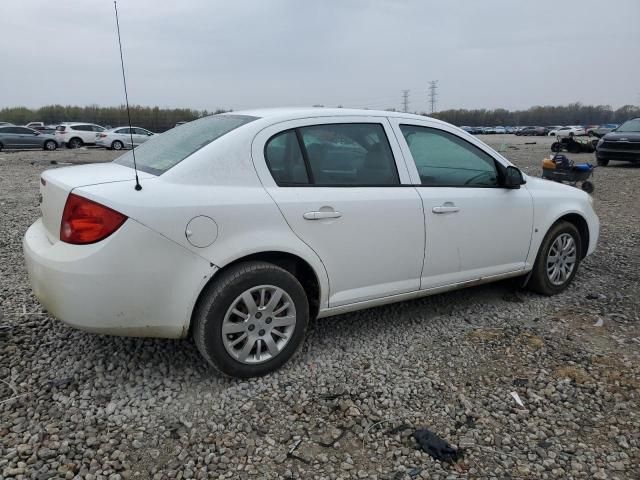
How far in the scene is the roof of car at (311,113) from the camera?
10.5 feet

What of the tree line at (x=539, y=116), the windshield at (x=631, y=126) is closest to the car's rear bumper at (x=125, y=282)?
the windshield at (x=631, y=126)

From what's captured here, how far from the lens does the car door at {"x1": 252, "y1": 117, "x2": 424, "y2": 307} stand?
2992 mm

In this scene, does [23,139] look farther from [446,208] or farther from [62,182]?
[446,208]

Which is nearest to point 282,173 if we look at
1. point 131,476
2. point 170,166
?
point 170,166

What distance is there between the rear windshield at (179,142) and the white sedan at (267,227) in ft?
0.06

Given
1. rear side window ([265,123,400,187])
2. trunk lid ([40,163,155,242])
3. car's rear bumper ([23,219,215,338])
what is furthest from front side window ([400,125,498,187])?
trunk lid ([40,163,155,242])

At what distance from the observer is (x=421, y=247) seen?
349cm

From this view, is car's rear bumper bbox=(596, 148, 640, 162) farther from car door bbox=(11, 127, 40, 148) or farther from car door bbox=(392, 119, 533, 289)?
car door bbox=(11, 127, 40, 148)

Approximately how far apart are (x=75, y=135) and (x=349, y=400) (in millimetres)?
29124

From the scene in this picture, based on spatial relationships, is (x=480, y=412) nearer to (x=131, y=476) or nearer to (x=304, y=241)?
(x=304, y=241)

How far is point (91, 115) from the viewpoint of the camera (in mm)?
59344

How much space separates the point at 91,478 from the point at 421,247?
7.88 feet

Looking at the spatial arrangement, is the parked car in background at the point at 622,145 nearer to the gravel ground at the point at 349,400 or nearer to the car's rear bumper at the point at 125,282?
the gravel ground at the point at 349,400

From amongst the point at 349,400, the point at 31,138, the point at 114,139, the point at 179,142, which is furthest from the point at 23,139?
the point at 349,400
